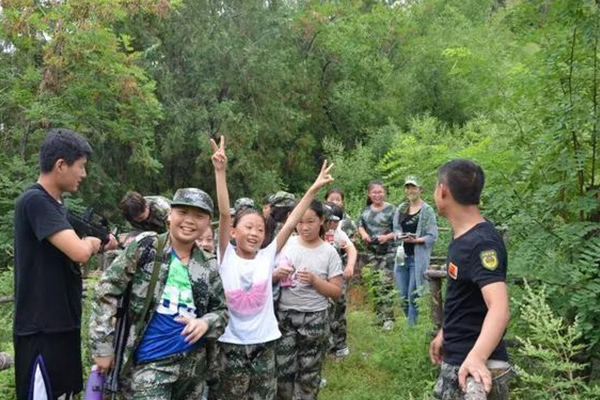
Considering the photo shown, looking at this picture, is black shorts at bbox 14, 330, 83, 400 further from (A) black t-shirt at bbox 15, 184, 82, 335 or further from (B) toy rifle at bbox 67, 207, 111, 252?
(B) toy rifle at bbox 67, 207, 111, 252

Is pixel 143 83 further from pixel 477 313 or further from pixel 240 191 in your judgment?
pixel 477 313

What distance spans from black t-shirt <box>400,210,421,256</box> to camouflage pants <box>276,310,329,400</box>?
344cm

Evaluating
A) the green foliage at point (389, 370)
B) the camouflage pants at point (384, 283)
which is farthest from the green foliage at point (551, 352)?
the camouflage pants at point (384, 283)

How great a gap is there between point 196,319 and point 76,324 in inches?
25.4

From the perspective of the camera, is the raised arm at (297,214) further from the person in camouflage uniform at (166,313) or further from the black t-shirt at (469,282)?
the black t-shirt at (469,282)

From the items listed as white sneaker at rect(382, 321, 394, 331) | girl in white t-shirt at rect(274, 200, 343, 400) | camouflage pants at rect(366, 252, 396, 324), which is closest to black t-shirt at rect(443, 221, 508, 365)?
girl in white t-shirt at rect(274, 200, 343, 400)

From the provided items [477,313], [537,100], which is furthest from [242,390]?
[537,100]

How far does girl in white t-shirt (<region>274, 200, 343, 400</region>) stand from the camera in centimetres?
502

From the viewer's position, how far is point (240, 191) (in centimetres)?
2088

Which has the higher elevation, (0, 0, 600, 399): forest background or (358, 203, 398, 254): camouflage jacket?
(0, 0, 600, 399): forest background

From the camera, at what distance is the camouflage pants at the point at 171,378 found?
3.51 meters

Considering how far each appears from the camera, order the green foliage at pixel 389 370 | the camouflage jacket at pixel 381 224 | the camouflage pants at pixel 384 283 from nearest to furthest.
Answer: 1. the green foliage at pixel 389 370
2. the camouflage pants at pixel 384 283
3. the camouflage jacket at pixel 381 224

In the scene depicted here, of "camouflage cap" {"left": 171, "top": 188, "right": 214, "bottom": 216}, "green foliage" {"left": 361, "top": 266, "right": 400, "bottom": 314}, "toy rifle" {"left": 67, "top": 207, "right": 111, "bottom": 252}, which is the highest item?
"camouflage cap" {"left": 171, "top": 188, "right": 214, "bottom": 216}

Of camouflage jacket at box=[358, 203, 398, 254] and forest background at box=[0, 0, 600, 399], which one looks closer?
forest background at box=[0, 0, 600, 399]
